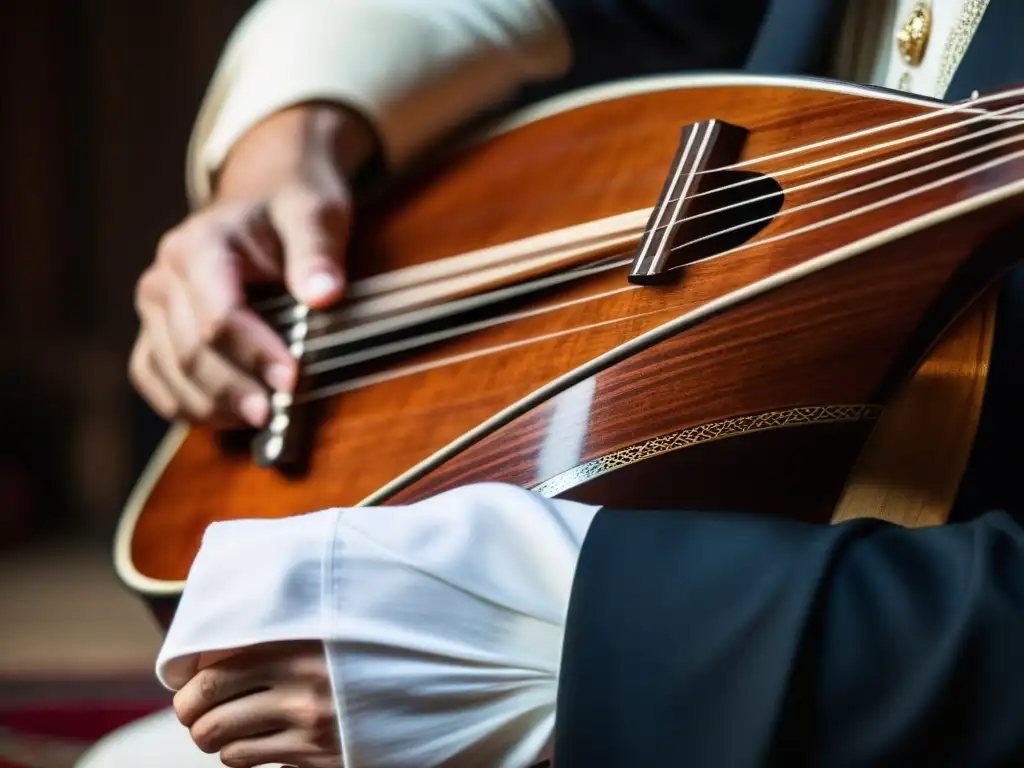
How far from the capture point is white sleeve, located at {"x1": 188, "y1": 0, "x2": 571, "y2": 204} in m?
0.83

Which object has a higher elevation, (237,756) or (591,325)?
(591,325)

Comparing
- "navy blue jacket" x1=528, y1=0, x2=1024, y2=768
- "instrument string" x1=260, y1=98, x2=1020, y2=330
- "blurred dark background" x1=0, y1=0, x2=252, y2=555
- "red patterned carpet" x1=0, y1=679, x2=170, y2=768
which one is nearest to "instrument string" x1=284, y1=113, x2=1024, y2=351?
"instrument string" x1=260, y1=98, x2=1020, y2=330

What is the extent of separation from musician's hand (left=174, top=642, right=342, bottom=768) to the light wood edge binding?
0.25 m

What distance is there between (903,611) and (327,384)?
1.33 feet

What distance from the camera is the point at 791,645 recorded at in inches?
13.7

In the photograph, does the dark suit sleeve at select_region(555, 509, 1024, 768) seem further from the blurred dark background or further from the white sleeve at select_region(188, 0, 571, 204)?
the blurred dark background

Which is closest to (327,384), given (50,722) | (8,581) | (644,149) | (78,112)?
(644,149)

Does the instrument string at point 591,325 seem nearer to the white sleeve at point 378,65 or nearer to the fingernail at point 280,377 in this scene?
the fingernail at point 280,377

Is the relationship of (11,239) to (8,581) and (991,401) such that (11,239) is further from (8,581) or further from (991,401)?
(991,401)

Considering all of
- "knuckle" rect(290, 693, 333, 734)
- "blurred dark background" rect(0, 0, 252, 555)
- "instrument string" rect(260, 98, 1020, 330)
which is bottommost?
"blurred dark background" rect(0, 0, 252, 555)

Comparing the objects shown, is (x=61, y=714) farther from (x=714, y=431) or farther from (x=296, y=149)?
(x=714, y=431)

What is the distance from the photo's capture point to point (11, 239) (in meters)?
1.91

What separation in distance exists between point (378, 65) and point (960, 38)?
1.51 ft

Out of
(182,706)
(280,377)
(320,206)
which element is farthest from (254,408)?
(182,706)
